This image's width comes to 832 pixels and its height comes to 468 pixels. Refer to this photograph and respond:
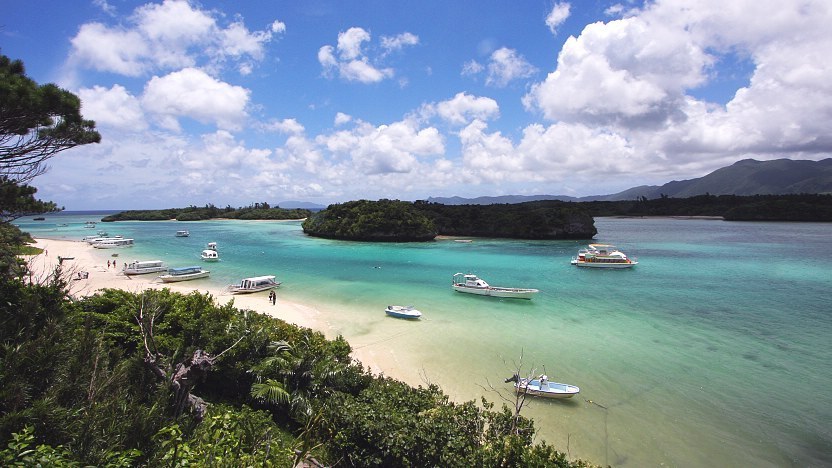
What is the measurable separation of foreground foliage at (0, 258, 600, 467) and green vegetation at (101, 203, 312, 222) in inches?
6640

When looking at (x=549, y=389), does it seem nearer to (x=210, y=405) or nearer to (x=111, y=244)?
(x=210, y=405)

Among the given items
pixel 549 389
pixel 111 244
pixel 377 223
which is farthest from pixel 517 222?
pixel 111 244

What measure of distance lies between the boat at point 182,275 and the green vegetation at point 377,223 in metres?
44.0

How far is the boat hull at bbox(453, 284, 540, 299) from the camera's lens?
1165 inches

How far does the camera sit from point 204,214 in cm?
17050

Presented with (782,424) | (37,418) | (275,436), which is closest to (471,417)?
(275,436)

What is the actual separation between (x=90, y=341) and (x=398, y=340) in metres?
14.4

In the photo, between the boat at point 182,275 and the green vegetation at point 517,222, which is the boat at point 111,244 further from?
the green vegetation at point 517,222

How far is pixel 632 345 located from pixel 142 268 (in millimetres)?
44158

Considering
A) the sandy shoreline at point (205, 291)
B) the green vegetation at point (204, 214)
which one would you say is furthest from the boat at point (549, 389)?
the green vegetation at point (204, 214)

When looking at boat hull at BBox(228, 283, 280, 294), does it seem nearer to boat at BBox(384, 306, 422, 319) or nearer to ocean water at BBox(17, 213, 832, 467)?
ocean water at BBox(17, 213, 832, 467)

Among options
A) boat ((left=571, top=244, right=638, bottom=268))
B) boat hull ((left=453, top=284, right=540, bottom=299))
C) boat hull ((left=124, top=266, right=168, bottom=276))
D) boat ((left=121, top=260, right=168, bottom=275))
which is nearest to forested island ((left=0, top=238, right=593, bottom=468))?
boat hull ((left=453, top=284, right=540, bottom=299))

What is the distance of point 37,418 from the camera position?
5.45 meters

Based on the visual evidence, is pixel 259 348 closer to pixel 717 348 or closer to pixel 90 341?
pixel 90 341
